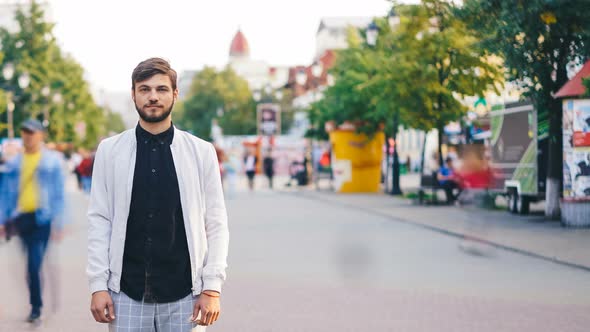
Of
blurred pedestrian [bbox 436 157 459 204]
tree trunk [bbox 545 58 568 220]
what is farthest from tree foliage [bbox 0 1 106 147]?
tree trunk [bbox 545 58 568 220]

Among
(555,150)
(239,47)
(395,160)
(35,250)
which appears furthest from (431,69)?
(239,47)

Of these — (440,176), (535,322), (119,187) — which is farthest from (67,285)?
(440,176)

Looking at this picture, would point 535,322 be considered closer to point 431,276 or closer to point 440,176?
point 431,276

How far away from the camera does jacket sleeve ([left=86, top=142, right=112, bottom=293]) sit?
3863 millimetres

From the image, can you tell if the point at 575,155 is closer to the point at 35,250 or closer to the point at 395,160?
the point at 35,250

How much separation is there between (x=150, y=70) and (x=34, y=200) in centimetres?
443

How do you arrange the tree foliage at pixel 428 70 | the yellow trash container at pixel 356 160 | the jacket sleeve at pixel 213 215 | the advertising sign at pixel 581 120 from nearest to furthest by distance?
the jacket sleeve at pixel 213 215, the advertising sign at pixel 581 120, the tree foliage at pixel 428 70, the yellow trash container at pixel 356 160

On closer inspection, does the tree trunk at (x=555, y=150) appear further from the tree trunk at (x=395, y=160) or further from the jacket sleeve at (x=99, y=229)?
the jacket sleeve at (x=99, y=229)

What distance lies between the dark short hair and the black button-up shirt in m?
0.31

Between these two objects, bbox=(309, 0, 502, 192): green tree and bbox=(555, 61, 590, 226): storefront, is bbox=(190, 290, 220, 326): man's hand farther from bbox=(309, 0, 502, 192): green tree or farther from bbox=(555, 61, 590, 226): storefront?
bbox=(309, 0, 502, 192): green tree

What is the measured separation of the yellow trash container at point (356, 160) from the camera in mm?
36812

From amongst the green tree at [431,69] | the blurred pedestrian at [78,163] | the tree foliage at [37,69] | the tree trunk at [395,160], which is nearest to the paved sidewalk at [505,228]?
the green tree at [431,69]

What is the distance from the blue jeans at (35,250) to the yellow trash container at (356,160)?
2882 centimetres

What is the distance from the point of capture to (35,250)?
7984 mm
